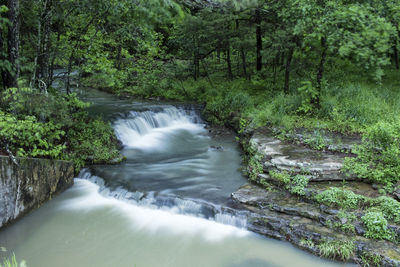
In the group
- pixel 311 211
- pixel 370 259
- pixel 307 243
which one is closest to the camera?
pixel 370 259

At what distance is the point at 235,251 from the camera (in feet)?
17.6

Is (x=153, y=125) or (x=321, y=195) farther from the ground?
(x=153, y=125)

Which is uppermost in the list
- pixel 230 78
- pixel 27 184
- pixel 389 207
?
pixel 230 78

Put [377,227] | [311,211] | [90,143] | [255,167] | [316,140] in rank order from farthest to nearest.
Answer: [90,143], [316,140], [255,167], [311,211], [377,227]

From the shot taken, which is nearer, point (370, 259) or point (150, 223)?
point (370, 259)

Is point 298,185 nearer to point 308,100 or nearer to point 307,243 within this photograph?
point 307,243

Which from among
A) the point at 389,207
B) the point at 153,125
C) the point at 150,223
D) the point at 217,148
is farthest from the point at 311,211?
the point at 153,125

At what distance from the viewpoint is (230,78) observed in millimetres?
17547

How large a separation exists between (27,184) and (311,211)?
6.03m

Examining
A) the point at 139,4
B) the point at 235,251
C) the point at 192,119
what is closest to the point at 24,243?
the point at 235,251

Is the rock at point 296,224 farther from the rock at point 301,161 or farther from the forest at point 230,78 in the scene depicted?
the rock at point 301,161

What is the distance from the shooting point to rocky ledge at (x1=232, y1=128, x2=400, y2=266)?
194 inches

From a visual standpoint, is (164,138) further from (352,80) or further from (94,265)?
(352,80)

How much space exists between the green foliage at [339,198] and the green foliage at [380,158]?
0.80m
